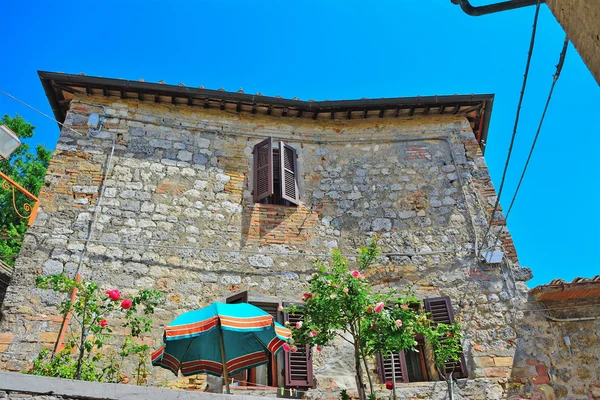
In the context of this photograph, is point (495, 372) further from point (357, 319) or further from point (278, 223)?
point (278, 223)

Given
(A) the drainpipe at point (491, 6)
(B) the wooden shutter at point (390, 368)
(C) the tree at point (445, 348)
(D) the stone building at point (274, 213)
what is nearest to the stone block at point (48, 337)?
(D) the stone building at point (274, 213)

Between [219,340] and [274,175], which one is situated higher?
[274,175]

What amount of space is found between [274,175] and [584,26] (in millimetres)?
6501

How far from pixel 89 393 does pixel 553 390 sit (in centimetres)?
591

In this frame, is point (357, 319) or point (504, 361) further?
point (504, 361)

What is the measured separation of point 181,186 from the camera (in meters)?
8.76

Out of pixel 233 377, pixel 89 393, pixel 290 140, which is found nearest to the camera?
pixel 89 393

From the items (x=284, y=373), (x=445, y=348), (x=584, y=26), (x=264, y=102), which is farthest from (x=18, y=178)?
(x=584, y=26)

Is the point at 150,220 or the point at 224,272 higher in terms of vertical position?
the point at 150,220

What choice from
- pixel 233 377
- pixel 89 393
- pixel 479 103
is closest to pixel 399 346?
pixel 233 377

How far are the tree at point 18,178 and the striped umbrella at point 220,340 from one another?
22.1 feet

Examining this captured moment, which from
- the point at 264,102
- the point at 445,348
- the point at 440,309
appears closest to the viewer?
the point at 445,348

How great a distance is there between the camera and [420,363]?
7.64 m

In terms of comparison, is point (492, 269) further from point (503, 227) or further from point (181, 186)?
point (181, 186)
